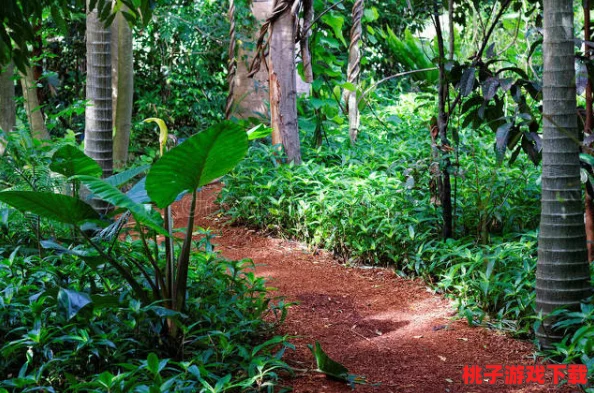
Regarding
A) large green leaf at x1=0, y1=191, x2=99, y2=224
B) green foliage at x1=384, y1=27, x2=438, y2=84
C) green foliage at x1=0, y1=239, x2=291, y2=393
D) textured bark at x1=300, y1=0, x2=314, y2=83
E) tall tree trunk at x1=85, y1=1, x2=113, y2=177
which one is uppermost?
green foliage at x1=384, y1=27, x2=438, y2=84

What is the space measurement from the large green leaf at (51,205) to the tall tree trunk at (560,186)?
2299 mm

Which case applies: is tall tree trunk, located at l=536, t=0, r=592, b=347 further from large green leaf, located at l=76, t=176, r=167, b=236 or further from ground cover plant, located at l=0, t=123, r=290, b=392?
large green leaf, located at l=76, t=176, r=167, b=236

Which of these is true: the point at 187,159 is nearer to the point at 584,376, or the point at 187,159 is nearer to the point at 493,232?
the point at 584,376

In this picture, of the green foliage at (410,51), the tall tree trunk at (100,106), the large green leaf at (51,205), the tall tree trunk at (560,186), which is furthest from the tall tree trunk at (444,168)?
the green foliage at (410,51)

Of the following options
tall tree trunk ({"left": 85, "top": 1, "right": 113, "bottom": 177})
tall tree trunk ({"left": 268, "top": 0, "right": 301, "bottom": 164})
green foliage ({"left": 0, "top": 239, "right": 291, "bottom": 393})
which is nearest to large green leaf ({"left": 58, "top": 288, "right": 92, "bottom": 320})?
green foliage ({"left": 0, "top": 239, "right": 291, "bottom": 393})

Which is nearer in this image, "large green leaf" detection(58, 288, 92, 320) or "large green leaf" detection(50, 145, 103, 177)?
"large green leaf" detection(58, 288, 92, 320)

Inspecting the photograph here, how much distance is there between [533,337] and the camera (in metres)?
3.74

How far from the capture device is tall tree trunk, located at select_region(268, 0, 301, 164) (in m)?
6.82

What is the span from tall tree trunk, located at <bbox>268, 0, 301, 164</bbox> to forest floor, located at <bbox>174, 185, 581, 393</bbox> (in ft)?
5.60

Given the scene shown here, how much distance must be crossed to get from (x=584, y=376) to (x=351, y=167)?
142 inches

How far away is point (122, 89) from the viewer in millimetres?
7441

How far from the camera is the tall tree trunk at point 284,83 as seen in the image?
6.82m

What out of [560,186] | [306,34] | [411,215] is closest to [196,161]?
[560,186]

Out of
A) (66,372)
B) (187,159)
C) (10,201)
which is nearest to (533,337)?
(187,159)
